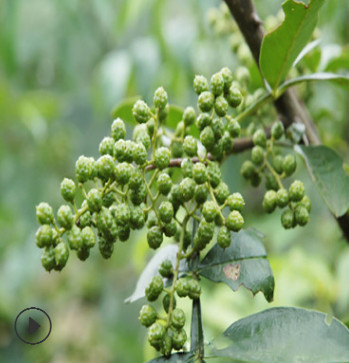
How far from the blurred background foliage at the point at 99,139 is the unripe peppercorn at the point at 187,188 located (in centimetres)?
45

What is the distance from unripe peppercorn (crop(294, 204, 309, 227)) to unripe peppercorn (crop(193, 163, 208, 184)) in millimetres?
199

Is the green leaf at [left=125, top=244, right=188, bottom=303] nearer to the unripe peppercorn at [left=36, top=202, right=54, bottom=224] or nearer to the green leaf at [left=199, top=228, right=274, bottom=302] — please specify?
the green leaf at [left=199, top=228, right=274, bottom=302]

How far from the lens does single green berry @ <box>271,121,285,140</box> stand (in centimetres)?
92

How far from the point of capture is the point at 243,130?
1.08 meters

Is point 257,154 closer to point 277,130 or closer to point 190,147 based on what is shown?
point 277,130

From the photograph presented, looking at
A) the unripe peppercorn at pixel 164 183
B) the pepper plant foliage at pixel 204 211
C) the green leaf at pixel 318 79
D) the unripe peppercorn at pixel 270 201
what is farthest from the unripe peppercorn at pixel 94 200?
the green leaf at pixel 318 79

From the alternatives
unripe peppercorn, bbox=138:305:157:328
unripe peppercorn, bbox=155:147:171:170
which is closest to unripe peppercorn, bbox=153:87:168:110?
→ unripe peppercorn, bbox=155:147:171:170

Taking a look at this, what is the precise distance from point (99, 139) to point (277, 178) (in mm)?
2269

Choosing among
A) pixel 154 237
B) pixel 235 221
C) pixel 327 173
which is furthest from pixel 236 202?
pixel 327 173

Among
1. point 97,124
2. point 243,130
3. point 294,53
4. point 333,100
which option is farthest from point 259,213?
point 294,53

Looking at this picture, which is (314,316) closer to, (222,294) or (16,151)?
(222,294)

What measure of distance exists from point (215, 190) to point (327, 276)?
55.2 inches

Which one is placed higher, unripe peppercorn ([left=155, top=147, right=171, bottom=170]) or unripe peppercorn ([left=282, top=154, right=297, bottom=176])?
unripe peppercorn ([left=155, top=147, right=171, bottom=170])

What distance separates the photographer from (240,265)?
794mm
